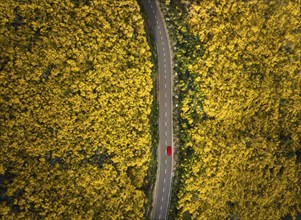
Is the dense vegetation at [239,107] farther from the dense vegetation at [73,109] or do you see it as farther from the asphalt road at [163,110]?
the dense vegetation at [73,109]

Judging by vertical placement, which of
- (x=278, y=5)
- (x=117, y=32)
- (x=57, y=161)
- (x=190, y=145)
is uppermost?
(x=278, y=5)

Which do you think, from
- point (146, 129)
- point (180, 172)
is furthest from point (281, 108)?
point (146, 129)

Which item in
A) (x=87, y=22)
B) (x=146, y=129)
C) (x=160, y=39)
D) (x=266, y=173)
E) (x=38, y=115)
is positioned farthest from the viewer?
(x=266, y=173)

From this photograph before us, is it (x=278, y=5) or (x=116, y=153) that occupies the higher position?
(x=278, y=5)

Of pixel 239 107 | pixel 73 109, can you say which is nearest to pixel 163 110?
Result: pixel 239 107

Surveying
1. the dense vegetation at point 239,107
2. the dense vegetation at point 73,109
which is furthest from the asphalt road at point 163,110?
the dense vegetation at point 73,109

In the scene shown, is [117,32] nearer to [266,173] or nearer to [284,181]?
[266,173]
